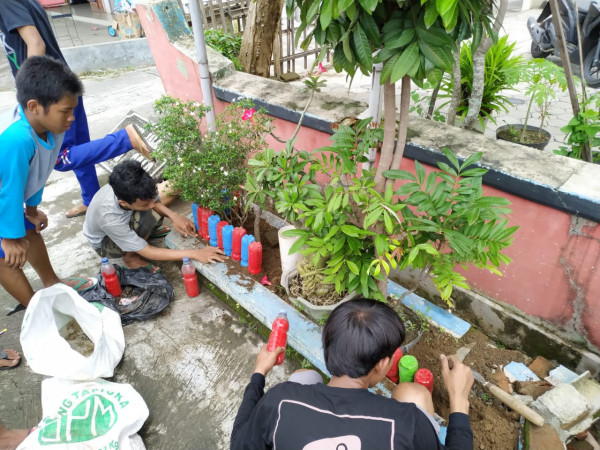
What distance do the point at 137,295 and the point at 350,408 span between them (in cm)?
231

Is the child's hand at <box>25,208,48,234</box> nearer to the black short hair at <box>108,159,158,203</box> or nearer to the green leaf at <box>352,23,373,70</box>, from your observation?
the black short hair at <box>108,159,158,203</box>

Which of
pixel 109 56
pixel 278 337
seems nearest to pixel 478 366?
pixel 278 337

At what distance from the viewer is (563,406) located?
2133mm

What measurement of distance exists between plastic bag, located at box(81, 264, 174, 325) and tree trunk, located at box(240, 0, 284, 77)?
258 centimetres

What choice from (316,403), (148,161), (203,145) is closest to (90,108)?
(148,161)

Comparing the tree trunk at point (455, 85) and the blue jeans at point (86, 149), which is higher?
the tree trunk at point (455, 85)

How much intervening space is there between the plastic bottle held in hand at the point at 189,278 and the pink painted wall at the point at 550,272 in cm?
173

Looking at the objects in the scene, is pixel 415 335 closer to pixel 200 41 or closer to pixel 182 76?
pixel 200 41

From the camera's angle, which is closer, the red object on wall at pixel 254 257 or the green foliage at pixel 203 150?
the green foliage at pixel 203 150

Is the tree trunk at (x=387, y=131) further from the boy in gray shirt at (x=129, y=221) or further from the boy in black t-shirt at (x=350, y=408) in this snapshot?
the boy in gray shirt at (x=129, y=221)

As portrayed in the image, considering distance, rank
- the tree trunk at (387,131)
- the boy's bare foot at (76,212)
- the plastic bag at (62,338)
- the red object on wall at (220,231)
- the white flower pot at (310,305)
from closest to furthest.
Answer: the tree trunk at (387,131) < the plastic bag at (62,338) < the white flower pot at (310,305) < the red object on wall at (220,231) < the boy's bare foot at (76,212)

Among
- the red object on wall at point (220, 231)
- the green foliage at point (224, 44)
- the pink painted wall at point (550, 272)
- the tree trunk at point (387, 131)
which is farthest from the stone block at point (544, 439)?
the green foliage at point (224, 44)

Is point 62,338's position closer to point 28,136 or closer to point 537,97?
point 28,136

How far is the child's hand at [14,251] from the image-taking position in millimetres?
2545
